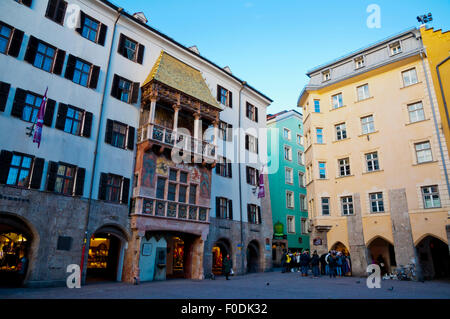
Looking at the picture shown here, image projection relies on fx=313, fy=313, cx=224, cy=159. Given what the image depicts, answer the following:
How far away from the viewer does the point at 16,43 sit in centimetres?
1717

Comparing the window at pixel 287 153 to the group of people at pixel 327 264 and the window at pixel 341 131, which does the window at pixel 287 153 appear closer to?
the window at pixel 341 131

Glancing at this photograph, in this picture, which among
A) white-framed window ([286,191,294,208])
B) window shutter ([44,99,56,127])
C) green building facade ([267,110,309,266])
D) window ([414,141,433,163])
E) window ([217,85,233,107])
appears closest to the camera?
window shutter ([44,99,56,127])

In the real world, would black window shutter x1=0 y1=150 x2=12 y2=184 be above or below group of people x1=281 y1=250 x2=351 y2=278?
above

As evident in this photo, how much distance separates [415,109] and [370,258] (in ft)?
41.7

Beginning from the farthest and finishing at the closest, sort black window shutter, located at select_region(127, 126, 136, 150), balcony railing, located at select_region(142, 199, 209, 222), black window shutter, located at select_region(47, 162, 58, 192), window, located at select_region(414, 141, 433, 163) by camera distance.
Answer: window, located at select_region(414, 141, 433, 163), black window shutter, located at select_region(127, 126, 136, 150), balcony railing, located at select_region(142, 199, 209, 222), black window shutter, located at select_region(47, 162, 58, 192)

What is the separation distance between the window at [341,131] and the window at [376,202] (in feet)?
20.2

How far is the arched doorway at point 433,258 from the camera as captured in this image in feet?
81.8

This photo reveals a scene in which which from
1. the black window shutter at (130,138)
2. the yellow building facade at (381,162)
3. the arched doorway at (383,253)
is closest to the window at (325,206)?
the yellow building facade at (381,162)

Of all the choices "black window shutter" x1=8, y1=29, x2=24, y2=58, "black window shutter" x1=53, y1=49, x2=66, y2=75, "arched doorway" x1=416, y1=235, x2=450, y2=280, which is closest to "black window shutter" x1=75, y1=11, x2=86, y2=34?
"black window shutter" x1=53, y1=49, x2=66, y2=75

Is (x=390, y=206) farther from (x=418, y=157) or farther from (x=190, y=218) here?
(x=190, y=218)

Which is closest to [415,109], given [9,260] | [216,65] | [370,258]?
[370,258]

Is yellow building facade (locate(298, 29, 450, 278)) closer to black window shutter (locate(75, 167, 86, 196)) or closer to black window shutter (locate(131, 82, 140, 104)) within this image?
black window shutter (locate(131, 82, 140, 104))

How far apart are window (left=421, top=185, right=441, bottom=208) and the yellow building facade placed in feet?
0.20

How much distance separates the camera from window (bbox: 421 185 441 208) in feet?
75.3
